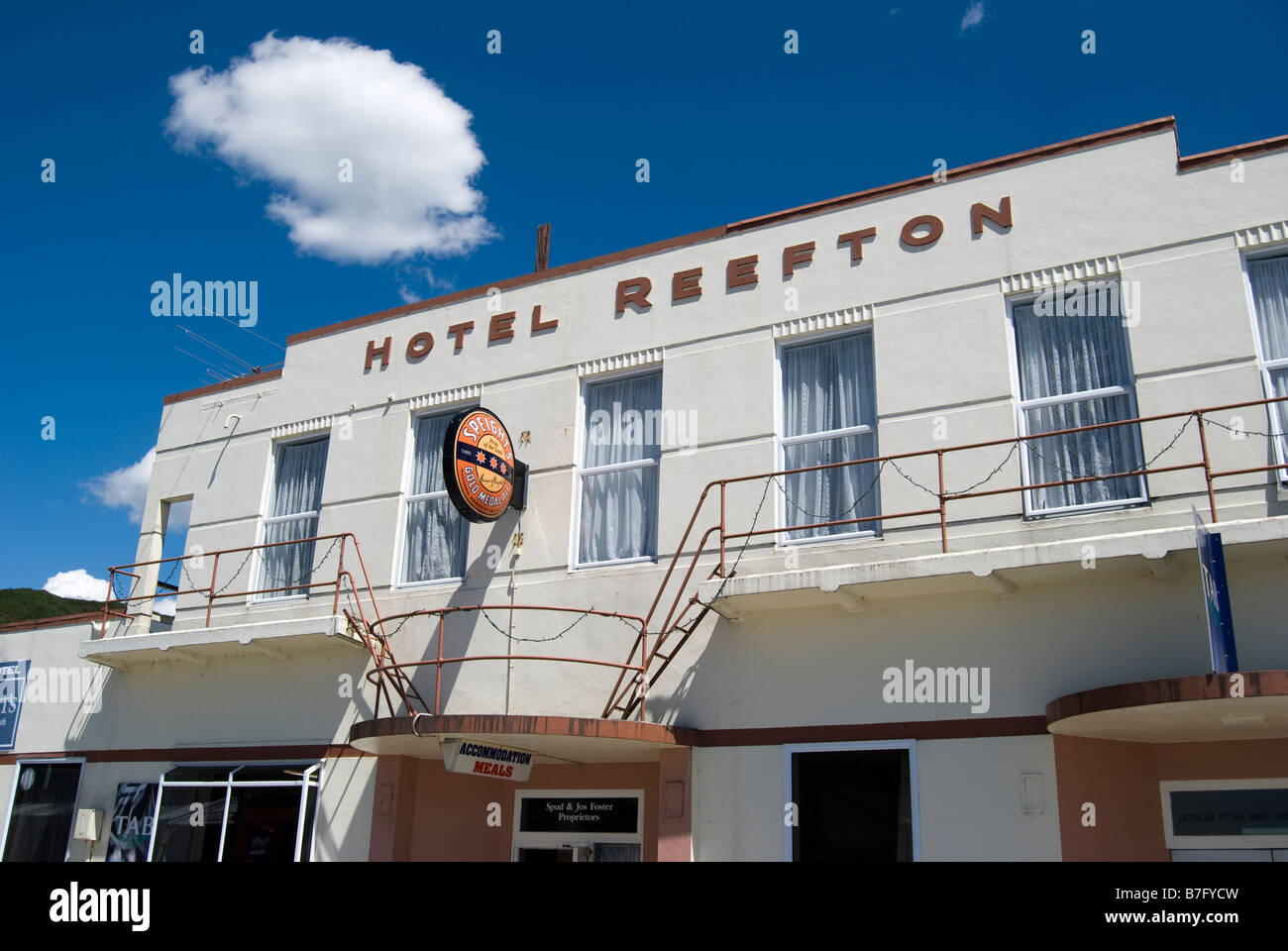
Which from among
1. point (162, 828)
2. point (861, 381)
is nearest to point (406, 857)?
point (162, 828)

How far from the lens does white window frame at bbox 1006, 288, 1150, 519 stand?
9836 mm

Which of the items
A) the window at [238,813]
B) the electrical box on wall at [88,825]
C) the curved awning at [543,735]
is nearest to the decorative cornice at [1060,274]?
the curved awning at [543,735]

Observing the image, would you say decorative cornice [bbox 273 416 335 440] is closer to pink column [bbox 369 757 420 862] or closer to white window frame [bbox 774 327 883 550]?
pink column [bbox 369 757 420 862]

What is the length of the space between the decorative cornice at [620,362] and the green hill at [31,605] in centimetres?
3106

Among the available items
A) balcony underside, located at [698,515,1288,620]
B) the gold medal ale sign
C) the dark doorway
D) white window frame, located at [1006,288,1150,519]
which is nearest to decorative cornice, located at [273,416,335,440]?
the gold medal ale sign

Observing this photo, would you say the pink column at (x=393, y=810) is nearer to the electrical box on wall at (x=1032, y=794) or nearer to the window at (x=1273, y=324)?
the electrical box on wall at (x=1032, y=794)

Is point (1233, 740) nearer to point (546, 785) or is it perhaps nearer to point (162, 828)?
point (546, 785)

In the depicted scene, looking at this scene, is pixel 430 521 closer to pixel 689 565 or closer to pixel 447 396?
pixel 447 396

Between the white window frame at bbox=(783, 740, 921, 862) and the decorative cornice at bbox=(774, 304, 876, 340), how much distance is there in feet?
14.6

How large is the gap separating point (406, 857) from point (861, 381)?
7353 mm

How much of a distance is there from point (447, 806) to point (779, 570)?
4.75 m

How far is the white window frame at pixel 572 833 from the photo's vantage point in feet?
37.0
